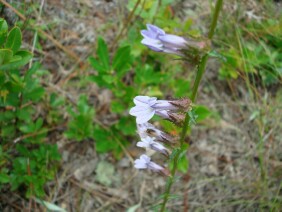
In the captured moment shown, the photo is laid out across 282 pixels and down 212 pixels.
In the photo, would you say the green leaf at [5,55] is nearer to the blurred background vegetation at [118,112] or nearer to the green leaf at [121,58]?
the blurred background vegetation at [118,112]

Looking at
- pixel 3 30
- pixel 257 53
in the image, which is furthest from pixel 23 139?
pixel 257 53

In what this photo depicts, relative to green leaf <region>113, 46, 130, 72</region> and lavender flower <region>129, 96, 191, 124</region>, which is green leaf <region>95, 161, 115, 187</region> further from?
lavender flower <region>129, 96, 191, 124</region>

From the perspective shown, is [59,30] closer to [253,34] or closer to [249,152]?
[253,34]

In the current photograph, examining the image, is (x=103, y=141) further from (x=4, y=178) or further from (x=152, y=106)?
(x=152, y=106)

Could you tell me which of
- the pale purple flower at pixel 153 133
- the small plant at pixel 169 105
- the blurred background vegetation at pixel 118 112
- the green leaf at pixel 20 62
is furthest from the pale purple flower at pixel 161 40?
the blurred background vegetation at pixel 118 112

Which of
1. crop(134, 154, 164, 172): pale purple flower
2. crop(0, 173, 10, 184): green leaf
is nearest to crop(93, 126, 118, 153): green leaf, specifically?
crop(0, 173, 10, 184): green leaf
